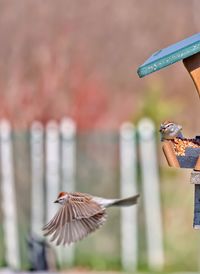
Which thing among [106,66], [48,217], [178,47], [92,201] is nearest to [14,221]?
[48,217]

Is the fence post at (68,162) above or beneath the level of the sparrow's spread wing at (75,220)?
above

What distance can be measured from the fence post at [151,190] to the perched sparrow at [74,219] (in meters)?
4.32

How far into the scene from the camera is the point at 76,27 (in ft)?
29.0

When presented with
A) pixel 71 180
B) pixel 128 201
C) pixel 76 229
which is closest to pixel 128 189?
pixel 71 180

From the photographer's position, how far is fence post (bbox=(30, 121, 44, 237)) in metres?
8.16

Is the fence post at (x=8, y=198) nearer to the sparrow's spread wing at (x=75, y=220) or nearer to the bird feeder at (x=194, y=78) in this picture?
the sparrow's spread wing at (x=75, y=220)

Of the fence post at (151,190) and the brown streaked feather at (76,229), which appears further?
the fence post at (151,190)

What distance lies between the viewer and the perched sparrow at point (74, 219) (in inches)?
141

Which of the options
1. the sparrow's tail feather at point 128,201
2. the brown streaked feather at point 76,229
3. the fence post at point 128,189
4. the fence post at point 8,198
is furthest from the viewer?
the fence post at point 8,198

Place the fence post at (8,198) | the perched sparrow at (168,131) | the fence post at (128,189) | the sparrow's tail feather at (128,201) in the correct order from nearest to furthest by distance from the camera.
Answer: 1. the perched sparrow at (168,131)
2. the sparrow's tail feather at (128,201)
3. the fence post at (128,189)
4. the fence post at (8,198)

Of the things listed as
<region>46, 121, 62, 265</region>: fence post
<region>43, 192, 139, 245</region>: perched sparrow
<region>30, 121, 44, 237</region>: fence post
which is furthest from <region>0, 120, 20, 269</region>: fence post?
<region>43, 192, 139, 245</region>: perched sparrow

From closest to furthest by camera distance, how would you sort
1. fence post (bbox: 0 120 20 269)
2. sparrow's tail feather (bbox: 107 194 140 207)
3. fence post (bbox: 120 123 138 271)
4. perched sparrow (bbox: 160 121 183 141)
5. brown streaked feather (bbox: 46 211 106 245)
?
perched sparrow (bbox: 160 121 183 141) < brown streaked feather (bbox: 46 211 106 245) < sparrow's tail feather (bbox: 107 194 140 207) < fence post (bbox: 120 123 138 271) < fence post (bbox: 0 120 20 269)

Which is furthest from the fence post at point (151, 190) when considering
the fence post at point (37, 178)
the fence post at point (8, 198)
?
the fence post at point (8, 198)

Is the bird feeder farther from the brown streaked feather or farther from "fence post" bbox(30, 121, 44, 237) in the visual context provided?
"fence post" bbox(30, 121, 44, 237)
